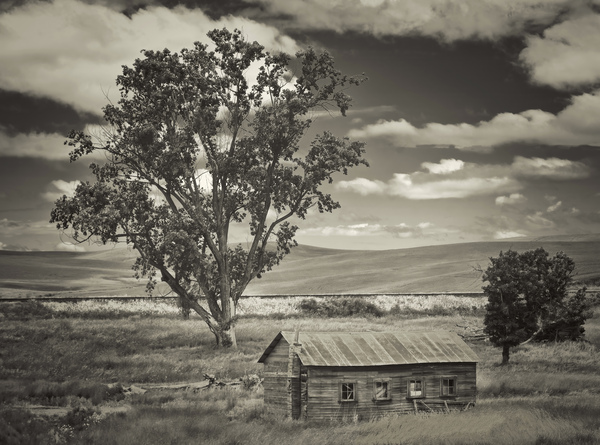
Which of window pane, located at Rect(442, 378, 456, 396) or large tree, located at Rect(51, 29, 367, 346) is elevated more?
large tree, located at Rect(51, 29, 367, 346)

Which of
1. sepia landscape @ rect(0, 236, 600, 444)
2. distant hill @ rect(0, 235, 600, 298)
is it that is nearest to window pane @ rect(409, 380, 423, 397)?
sepia landscape @ rect(0, 236, 600, 444)

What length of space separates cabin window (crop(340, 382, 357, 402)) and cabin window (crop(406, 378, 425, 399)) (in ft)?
8.23

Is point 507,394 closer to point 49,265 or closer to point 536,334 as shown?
point 536,334

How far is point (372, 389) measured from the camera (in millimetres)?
28141

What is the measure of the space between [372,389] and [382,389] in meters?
0.56

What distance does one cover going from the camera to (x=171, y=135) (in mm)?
41250

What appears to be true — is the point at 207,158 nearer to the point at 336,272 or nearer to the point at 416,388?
the point at 416,388

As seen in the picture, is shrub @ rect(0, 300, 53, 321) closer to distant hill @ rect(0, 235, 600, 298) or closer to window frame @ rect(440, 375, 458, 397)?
distant hill @ rect(0, 235, 600, 298)

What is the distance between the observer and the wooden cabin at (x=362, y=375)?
90.0 ft

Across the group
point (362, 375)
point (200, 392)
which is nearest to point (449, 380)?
point (362, 375)

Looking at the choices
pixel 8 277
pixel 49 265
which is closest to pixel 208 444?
pixel 8 277

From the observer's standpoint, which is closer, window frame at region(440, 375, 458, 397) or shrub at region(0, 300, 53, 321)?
window frame at region(440, 375, 458, 397)

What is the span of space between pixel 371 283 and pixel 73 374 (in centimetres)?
6600

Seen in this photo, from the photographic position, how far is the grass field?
2392cm
